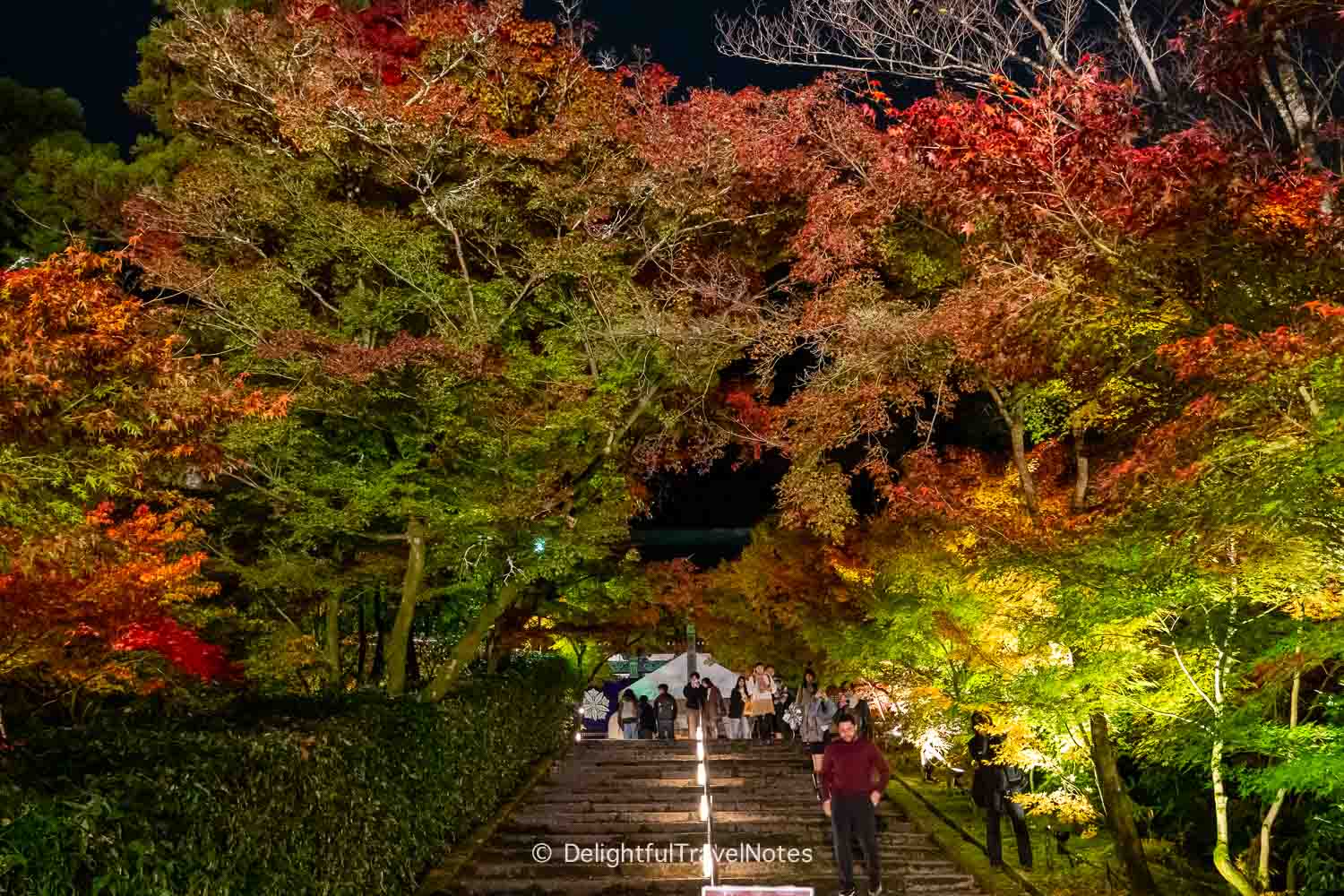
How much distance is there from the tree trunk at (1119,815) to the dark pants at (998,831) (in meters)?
0.90

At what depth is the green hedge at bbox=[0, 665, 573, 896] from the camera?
13.5ft

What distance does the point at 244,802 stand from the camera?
5875 millimetres

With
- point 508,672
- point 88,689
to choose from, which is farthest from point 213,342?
point 508,672

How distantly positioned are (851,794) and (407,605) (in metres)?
8.22

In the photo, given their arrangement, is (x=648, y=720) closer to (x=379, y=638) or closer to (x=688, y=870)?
(x=379, y=638)

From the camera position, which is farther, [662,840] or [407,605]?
[407,605]

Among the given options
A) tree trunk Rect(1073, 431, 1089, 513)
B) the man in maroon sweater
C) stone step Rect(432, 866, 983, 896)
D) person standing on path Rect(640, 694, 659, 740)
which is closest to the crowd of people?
the man in maroon sweater

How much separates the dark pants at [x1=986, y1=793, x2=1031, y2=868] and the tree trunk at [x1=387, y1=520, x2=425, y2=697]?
8.07 metres

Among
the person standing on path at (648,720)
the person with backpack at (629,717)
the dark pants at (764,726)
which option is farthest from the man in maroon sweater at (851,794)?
the person standing on path at (648,720)

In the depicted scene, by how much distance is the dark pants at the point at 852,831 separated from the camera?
868cm

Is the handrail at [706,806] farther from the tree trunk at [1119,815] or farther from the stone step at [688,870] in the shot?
the tree trunk at [1119,815]

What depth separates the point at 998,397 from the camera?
1290cm

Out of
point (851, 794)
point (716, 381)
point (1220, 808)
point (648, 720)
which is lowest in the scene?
point (1220, 808)

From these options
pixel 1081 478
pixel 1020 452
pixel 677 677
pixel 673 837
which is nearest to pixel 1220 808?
pixel 1081 478
